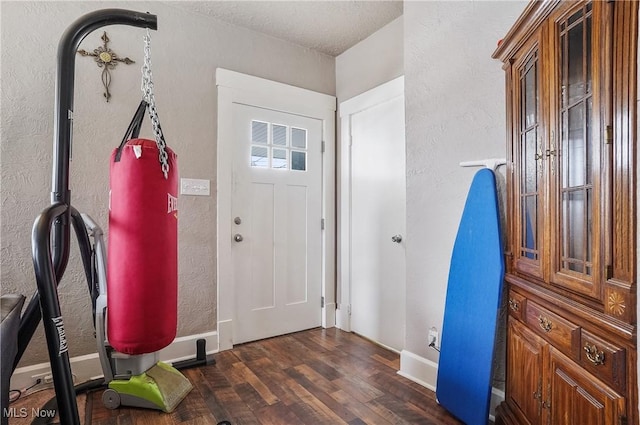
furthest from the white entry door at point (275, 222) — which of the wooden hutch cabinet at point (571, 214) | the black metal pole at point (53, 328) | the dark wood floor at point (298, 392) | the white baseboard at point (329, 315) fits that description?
the wooden hutch cabinet at point (571, 214)

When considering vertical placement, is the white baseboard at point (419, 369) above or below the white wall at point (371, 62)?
below

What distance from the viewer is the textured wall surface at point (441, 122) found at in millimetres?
1812

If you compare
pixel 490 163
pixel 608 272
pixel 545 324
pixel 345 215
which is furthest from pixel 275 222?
pixel 608 272

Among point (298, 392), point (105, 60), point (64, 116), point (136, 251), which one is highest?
point (105, 60)

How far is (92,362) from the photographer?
7.24 ft

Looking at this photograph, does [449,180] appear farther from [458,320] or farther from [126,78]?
[126,78]

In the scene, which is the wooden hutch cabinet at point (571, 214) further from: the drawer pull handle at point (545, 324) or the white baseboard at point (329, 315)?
Result: the white baseboard at point (329, 315)

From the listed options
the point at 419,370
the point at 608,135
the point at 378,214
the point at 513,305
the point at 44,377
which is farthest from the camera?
the point at 378,214

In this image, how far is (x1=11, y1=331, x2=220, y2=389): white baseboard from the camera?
6.56ft

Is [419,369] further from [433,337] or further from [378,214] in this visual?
[378,214]

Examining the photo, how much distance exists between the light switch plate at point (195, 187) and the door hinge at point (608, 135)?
239cm

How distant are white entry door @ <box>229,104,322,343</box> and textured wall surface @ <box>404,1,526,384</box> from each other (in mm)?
1157

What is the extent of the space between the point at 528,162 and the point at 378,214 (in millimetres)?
1487

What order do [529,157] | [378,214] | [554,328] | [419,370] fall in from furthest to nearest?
[378,214] → [419,370] → [529,157] → [554,328]
